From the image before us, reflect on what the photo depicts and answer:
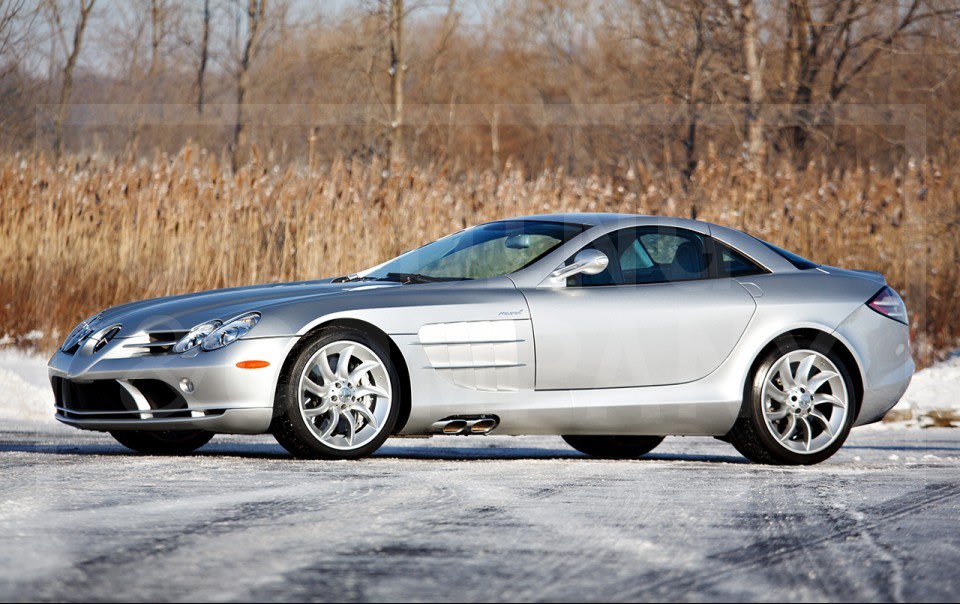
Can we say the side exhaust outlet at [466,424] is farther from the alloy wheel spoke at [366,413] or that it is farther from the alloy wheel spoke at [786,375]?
the alloy wheel spoke at [786,375]

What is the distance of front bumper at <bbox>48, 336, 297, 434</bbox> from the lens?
663cm

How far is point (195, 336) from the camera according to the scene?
6805 millimetres

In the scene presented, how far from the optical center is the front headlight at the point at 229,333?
6707 millimetres

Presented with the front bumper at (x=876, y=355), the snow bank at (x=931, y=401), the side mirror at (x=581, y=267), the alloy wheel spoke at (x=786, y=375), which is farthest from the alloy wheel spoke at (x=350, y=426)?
the snow bank at (x=931, y=401)

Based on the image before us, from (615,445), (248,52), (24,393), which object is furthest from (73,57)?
(615,445)

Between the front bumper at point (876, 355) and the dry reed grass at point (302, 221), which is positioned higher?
the dry reed grass at point (302, 221)

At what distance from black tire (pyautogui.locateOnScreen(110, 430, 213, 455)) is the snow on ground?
245 cm

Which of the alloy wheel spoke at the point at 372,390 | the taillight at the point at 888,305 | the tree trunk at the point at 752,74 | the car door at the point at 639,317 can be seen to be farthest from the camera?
the tree trunk at the point at 752,74

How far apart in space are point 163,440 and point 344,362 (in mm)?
1506

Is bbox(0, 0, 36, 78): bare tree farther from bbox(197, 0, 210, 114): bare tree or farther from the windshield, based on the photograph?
bbox(197, 0, 210, 114): bare tree

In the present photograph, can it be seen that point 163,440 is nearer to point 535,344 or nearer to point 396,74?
point 535,344

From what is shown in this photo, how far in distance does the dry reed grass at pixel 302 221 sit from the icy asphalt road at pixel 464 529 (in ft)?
19.9

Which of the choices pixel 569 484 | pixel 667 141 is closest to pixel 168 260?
pixel 569 484

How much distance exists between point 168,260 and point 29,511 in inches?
352
